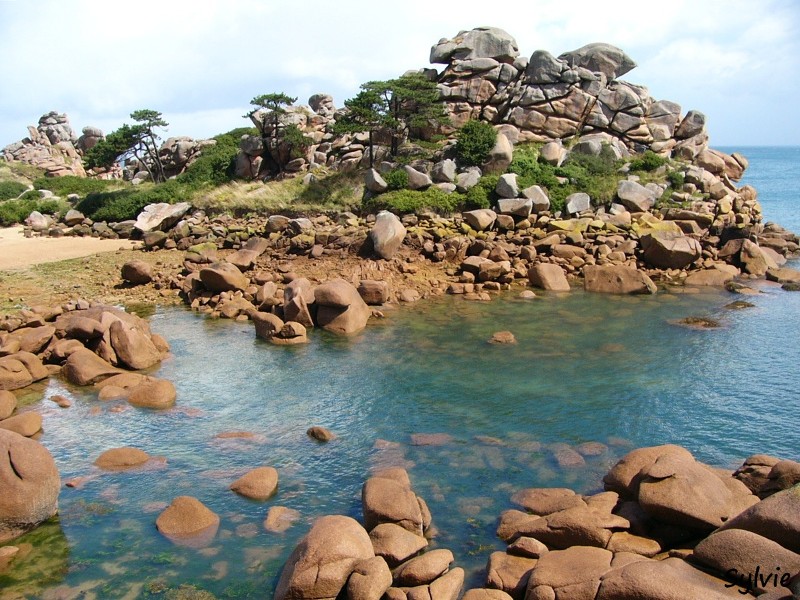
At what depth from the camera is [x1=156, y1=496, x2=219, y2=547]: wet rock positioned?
11.4 meters

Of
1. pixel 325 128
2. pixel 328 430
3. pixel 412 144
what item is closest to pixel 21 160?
pixel 325 128

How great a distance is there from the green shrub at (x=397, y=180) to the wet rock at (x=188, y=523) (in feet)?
92.6

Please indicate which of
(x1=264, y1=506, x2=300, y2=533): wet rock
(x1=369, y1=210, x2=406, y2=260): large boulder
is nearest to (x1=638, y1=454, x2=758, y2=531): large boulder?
(x1=264, y1=506, x2=300, y2=533): wet rock

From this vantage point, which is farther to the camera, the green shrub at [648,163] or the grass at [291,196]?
the green shrub at [648,163]

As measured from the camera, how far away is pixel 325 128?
169 feet

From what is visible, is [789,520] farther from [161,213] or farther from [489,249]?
[161,213]

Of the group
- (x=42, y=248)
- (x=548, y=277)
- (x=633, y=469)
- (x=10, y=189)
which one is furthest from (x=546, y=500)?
(x=10, y=189)

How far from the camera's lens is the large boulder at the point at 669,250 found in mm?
31500

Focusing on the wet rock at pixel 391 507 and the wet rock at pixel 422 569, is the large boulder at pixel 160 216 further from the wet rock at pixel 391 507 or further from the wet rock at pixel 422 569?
the wet rock at pixel 422 569

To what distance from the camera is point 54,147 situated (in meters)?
76.9

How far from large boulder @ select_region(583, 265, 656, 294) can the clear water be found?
3093mm

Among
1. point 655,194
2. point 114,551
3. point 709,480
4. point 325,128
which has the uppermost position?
point 325,128

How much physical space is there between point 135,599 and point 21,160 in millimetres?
76670

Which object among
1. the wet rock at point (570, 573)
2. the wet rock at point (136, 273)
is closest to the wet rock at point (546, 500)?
the wet rock at point (570, 573)
